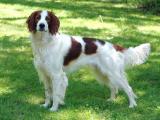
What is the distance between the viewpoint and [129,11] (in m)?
17.1

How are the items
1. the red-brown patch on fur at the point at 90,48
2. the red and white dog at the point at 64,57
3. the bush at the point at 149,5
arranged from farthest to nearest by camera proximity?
1. the bush at the point at 149,5
2. the red-brown patch on fur at the point at 90,48
3. the red and white dog at the point at 64,57

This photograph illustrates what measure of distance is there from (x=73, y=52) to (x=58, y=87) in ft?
1.82

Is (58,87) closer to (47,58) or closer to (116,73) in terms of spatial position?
(47,58)

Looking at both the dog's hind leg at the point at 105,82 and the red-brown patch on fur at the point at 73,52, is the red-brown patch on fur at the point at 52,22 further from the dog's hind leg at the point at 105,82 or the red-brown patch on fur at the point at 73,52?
the dog's hind leg at the point at 105,82

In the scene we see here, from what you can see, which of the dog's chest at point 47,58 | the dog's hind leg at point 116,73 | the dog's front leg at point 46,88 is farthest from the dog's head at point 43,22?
the dog's hind leg at point 116,73

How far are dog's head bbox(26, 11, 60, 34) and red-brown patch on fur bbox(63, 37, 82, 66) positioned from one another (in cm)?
37

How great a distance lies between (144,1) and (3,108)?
10.4m

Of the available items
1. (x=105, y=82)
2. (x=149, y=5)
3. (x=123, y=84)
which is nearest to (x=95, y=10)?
(x=149, y=5)

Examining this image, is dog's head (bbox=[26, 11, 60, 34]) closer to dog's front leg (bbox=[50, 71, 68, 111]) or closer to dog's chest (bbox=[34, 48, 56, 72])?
dog's chest (bbox=[34, 48, 56, 72])

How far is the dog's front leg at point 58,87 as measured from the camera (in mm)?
7867

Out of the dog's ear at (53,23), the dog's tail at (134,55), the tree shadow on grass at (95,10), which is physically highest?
the dog's ear at (53,23)

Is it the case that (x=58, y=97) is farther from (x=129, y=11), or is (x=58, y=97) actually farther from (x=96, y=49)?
(x=129, y=11)

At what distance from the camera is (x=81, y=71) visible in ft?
33.3

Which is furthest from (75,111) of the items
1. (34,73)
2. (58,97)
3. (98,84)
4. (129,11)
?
(129,11)
